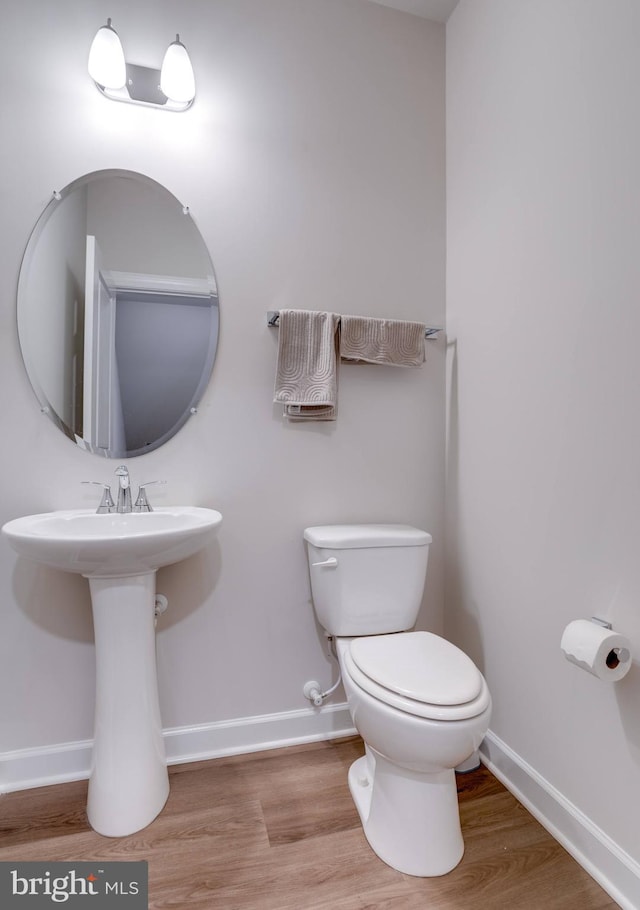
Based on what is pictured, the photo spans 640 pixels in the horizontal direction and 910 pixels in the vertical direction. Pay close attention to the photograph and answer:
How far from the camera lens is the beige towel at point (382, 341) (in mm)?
1612

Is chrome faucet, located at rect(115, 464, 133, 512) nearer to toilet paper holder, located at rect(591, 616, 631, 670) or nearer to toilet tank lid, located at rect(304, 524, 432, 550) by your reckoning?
toilet tank lid, located at rect(304, 524, 432, 550)

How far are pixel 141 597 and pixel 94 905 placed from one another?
0.65 meters

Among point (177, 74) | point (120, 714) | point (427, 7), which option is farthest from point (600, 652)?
point (427, 7)

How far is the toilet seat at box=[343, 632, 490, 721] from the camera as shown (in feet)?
3.48

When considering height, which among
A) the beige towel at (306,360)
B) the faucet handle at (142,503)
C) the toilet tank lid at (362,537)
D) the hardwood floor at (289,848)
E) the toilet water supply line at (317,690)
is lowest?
the hardwood floor at (289,848)

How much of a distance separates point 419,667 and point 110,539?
807 mm

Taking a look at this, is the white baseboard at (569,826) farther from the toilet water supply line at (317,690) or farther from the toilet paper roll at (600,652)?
the toilet water supply line at (317,690)

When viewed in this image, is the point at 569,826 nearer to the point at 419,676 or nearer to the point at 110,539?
the point at 419,676

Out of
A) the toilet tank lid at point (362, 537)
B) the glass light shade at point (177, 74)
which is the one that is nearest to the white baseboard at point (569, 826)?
the toilet tank lid at point (362, 537)

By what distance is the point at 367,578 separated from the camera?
4.90 ft

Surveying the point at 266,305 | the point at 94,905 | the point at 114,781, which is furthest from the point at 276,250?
the point at 94,905

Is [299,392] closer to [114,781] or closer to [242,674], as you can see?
[242,674]

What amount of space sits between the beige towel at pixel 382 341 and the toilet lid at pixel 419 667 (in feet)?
2.93

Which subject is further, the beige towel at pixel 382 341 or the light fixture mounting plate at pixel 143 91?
the beige towel at pixel 382 341
